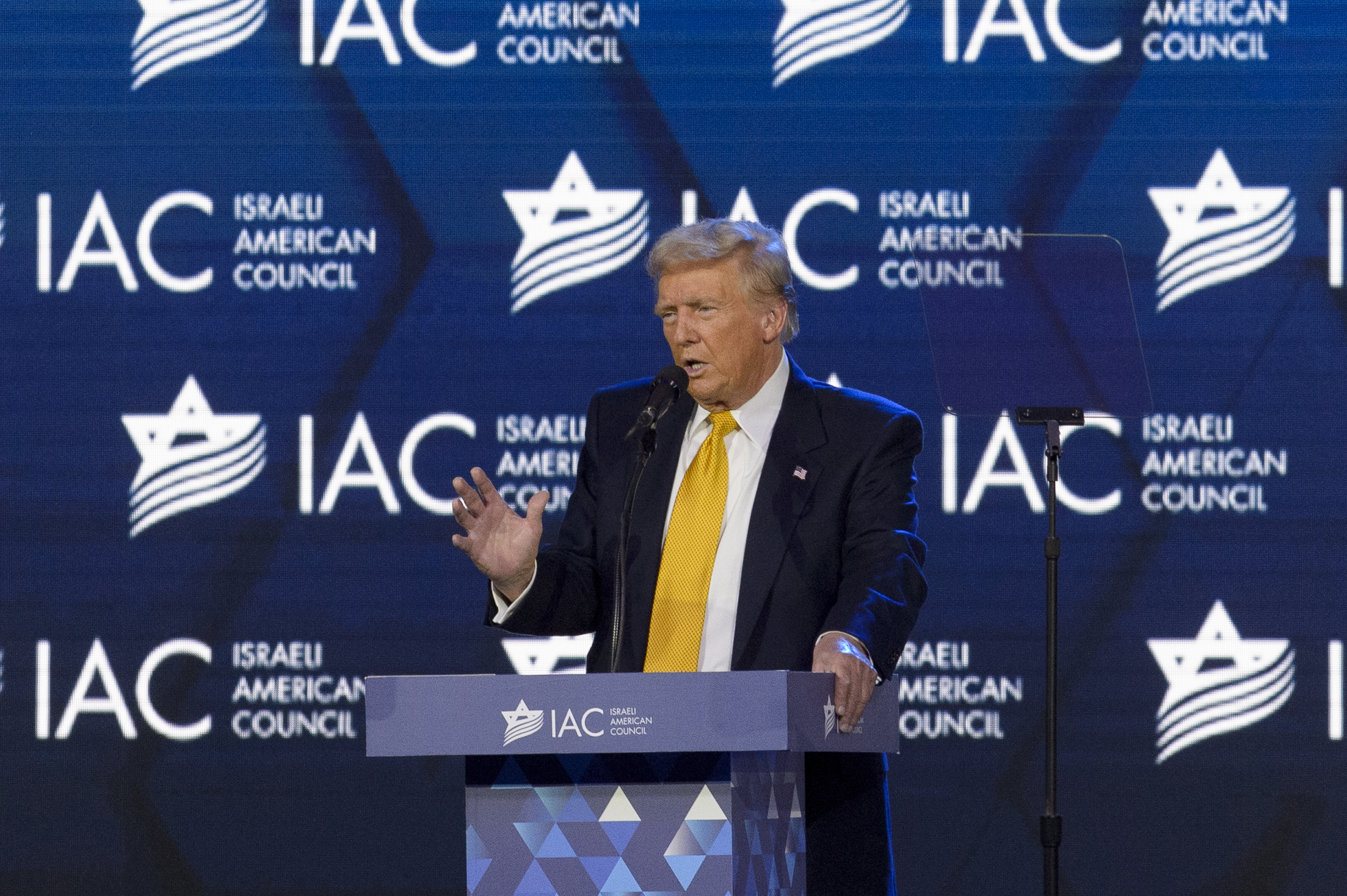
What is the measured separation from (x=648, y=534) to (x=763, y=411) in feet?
0.97

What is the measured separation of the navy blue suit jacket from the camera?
242 centimetres

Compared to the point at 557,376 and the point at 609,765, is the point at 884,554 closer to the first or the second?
the point at 609,765

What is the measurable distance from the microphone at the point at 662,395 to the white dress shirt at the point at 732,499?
0.30 metres

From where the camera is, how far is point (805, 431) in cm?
256

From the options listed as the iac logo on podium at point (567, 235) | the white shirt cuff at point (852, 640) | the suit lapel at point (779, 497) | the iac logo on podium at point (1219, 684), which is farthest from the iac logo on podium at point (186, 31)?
the iac logo on podium at point (1219, 684)

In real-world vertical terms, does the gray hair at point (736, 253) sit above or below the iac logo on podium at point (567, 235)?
below

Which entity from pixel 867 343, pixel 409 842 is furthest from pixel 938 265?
pixel 409 842

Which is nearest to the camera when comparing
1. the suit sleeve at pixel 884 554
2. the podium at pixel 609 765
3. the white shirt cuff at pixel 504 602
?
the podium at pixel 609 765

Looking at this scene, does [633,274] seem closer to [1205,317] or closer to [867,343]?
[867,343]

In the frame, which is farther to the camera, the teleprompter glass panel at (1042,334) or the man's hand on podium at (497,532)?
the teleprompter glass panel at (1042,334)

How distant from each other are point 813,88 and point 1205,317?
1.22 m

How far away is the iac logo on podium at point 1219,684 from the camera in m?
4.04

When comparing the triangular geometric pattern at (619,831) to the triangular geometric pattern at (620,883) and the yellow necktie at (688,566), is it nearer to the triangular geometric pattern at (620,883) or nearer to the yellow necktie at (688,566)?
the triangular geometric pattern at (620,883)

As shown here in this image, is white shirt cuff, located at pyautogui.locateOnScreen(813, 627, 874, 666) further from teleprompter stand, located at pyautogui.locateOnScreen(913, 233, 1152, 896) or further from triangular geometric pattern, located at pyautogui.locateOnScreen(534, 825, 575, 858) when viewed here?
teleprompter stand, located at pyautogui.locateOnScreen(913, 233, 1152, 896)
